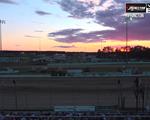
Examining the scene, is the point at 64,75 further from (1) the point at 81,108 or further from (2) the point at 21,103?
(1) the point at 81,108

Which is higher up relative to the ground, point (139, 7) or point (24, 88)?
point (139, 7)

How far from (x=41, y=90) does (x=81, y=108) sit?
22606 mm

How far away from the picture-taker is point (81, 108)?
30.3 metres

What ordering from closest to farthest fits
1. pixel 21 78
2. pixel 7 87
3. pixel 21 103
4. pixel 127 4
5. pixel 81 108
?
pixel 81 108, pixel 21 103, pixel 127 4, pixel 7 87, pixel 21 78

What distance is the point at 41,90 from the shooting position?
5256 cm

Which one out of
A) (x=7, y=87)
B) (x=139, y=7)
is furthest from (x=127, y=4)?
(x=7, y=87)

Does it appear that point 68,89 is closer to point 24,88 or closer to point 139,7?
point 24,88

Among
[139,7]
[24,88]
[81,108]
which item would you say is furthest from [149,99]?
[24,88]

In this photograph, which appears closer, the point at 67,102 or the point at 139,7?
the point at 67,102

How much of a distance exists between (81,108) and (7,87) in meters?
27.5

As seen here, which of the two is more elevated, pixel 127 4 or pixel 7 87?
pixel 127 4

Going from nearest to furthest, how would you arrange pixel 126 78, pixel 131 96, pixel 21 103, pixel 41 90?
pixel 21 103 < pixel 131 96 < pixel 41 90 < pixel 126 78

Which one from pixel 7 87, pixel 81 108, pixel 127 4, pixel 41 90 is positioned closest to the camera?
pixel 81 108

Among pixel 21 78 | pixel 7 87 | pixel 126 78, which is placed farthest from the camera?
pixel 21 78
